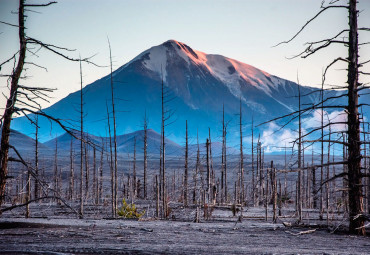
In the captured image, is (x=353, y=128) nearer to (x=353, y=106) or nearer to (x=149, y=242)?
(x=353, y=106)

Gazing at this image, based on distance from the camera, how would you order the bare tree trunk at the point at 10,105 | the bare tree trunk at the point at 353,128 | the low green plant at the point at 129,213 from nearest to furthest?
the bare tree trunk at the point at 10,105 → the bare tree trunk at the point at 353,128 → the low green plant at the point at 129,213

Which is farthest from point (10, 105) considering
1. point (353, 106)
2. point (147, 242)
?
point (353, 106)

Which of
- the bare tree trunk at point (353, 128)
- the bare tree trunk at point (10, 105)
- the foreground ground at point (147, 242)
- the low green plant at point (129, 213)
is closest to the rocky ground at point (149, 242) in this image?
the foreground ground at point (147, 242)

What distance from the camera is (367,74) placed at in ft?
44.4

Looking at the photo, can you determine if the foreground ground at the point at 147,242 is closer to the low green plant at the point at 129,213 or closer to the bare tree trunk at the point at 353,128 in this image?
the bare tree trunk at the point at 353,128

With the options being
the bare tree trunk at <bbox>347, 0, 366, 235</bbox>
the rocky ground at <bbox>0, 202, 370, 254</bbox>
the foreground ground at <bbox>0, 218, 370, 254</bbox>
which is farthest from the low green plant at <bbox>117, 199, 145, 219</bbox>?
the bare tree trunk at <bbox>347, 0, 366, 235</bbox>

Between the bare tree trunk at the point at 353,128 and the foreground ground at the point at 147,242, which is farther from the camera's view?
the bare tree trunk at the point at 353,128

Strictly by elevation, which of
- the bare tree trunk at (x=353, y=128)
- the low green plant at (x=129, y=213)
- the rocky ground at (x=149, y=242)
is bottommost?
the low green plant at (x=129, y=213)

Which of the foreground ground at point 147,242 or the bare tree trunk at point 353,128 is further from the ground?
the bare tree trunk at point 353,128

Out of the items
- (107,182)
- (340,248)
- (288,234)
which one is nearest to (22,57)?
(340,248)

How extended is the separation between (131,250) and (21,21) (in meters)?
5.94

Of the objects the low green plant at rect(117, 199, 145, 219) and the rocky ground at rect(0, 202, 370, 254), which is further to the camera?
the low green plant at rect(117, 199, 145, 219)

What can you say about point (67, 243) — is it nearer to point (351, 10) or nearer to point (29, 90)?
point (29, 90)

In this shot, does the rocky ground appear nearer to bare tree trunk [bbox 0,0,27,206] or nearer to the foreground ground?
the foreground ground
